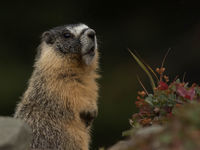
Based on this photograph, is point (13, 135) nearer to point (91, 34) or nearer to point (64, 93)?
point (64, 93)

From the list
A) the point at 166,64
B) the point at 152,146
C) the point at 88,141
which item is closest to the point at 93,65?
the point at 88,141

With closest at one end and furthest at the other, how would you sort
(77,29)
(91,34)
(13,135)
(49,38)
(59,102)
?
(13,135)
(59,102)
(91,34)
(77,29)
(49,38)

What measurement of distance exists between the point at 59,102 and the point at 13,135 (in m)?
1.77

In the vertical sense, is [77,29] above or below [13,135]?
above

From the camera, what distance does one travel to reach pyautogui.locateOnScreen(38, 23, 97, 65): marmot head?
16.5ft

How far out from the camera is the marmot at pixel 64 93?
4645 mm

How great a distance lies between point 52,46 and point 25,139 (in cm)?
232

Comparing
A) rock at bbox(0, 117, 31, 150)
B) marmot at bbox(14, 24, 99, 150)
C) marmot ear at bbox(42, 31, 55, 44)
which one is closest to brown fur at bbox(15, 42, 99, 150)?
marmot at bbox(14, 24, 99, 150)

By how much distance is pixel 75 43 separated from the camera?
5.12m

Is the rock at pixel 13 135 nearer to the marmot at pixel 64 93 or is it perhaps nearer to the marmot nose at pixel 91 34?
the marmot at pixel 64 93

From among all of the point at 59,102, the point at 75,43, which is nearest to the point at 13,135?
the point at 59,102

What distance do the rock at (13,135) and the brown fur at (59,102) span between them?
139cm

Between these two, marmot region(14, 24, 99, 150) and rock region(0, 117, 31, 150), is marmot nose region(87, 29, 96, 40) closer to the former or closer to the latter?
marmot region(14, 24, 99, 150)

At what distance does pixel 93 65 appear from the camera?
5254 mm
